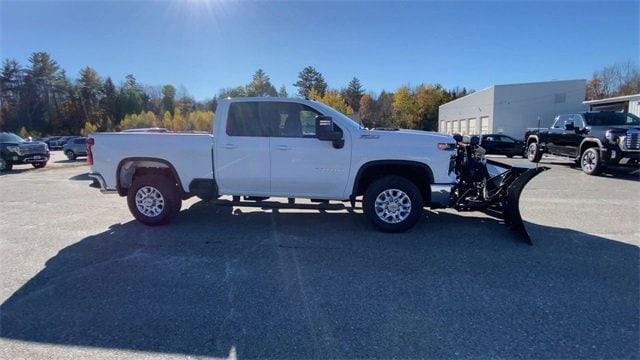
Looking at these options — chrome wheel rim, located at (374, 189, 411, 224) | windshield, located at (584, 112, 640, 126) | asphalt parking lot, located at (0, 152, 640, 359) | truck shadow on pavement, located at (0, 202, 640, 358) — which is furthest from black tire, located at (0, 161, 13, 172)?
windshield, located at (584, 112, 640, 126)

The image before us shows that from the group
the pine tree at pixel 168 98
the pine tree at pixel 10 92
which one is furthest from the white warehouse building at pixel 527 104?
the pine tree at pixel 10 92

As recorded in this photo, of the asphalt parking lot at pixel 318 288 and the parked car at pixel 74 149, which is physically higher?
the parked car at pixel 74 149

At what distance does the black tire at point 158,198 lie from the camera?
6113 mm

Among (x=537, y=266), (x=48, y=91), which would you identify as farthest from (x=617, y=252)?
(x=48, y=91)

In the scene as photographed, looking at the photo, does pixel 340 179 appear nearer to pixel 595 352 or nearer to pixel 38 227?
pixel 595 352

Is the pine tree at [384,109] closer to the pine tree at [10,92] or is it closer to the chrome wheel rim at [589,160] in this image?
the chrome wheel rim at [589,160]

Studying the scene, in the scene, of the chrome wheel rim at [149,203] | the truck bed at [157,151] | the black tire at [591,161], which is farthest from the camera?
the black tire at [591,161]

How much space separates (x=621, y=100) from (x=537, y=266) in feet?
99.6

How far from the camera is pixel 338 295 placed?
3732 millimetres

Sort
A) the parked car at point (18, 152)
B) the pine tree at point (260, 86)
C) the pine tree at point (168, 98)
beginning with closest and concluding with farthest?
the parked car at point (18, 152) < the pine tree at point (260, 86) < the pine tree at point (168, 98)

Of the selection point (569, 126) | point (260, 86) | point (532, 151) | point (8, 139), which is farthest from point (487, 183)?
point (260, 86)

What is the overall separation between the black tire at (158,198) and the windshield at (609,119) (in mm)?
13733

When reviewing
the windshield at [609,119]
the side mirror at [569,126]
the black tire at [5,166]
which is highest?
the windshield at [609,119]

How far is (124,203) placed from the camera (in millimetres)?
8391
